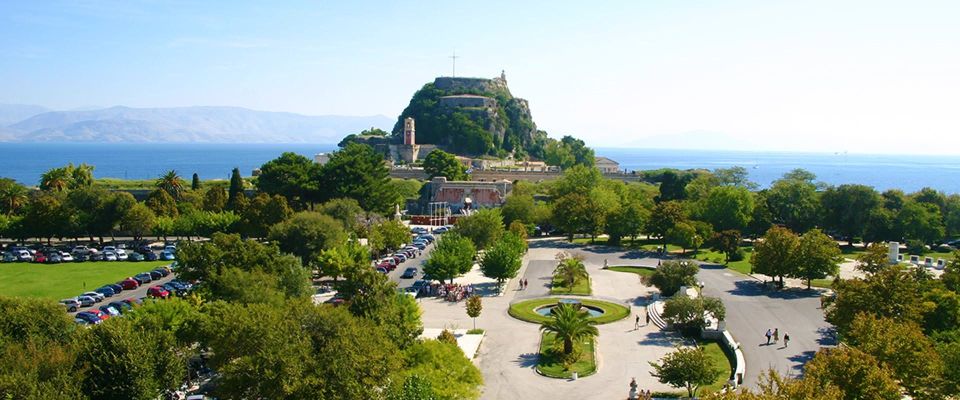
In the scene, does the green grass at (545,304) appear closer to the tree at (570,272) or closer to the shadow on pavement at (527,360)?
the tree at (570,272)

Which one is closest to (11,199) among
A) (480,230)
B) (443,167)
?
(480,230)

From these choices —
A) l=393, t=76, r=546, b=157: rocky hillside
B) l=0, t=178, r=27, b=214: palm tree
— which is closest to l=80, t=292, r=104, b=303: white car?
l=0, t=178, r=27, b=214: palm tree

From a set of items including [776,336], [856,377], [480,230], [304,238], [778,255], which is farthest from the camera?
[480,230]

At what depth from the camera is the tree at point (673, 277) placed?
35344 millimetres

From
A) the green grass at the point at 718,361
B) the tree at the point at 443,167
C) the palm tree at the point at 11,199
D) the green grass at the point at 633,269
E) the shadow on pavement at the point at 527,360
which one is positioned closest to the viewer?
the green grass at the point at 718,361

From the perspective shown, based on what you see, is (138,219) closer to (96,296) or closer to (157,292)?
(157,292)

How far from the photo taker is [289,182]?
2247 inches

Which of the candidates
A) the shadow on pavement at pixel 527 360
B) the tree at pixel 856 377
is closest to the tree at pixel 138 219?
the shadow on pavement at pixel 527 360

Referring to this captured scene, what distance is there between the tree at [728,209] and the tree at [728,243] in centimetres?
629

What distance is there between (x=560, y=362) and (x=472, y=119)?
85491 mm

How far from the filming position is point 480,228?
45.2 meters

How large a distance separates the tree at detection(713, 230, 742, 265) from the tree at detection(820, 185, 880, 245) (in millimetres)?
11155

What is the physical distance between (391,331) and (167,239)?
1466 inches

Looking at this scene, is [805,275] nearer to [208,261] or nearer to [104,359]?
[208,261]
